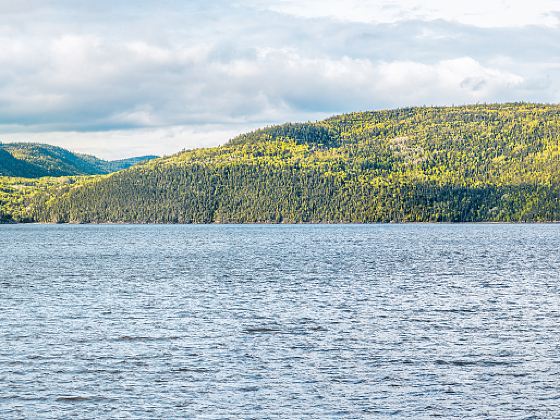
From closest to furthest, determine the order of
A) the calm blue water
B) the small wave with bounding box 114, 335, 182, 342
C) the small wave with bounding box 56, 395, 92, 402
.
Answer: the calm blue water, the small wave with bounding box 56, 395, 92, 402, the small wave with bounding box 114, 335, 182, 342

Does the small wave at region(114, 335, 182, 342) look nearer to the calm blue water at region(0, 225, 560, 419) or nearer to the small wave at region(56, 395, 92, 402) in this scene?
the calm blue water at region(0, 225, 560, 419)

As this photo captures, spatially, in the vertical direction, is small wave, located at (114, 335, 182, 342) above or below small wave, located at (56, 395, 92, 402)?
below

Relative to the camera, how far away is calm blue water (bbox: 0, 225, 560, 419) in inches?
1227

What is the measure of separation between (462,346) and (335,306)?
1790cm

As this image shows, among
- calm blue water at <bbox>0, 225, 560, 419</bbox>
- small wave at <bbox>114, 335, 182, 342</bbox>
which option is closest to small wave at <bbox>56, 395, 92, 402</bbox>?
calm blue water at <bbox>0, 225, 560, 419</bbox>

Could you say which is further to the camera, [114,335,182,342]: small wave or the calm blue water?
[114,335,182,342]: small wave

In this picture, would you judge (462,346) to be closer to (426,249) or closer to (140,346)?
(140,346)

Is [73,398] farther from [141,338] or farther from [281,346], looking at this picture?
[281,346]

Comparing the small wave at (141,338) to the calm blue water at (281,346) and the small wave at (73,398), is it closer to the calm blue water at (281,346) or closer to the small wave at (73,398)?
the calm blue water at (281,346)

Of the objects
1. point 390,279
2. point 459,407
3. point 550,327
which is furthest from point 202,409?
point 390,279

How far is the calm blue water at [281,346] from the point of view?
31.2 meters

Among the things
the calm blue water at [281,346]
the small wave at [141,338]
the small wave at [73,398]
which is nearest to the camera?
the calm blue water at [281,346]

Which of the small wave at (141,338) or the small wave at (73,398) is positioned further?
the small wave at (141,338)

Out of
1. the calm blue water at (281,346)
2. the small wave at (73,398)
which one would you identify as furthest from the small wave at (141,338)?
the small wave at (73,398)
